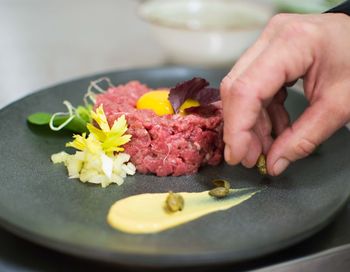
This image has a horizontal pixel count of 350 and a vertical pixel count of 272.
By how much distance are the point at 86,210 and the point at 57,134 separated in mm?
481

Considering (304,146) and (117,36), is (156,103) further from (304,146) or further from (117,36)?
(117,36)

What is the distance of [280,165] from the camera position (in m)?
1.46

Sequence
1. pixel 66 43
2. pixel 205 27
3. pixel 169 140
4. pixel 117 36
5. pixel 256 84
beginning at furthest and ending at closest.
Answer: pixel 117 36
pixel 66 43
pixel 205 27
pixel 169 140
pixel 256 84

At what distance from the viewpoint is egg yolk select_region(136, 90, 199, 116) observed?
1650mm

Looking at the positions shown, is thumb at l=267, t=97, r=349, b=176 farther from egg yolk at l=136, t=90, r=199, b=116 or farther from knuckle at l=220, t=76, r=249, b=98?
egg yolk at l=136, t=90, r=199, b=116

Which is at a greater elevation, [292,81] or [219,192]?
[292,81]

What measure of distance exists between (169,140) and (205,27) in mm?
1000

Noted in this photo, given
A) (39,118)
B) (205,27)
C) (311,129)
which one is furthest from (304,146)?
(205,27)

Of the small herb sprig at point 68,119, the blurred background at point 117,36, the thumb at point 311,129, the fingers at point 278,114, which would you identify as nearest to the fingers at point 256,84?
the thumb at point 311,129

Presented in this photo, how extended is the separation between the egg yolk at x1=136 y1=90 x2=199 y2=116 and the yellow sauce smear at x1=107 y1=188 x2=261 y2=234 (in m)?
0.30

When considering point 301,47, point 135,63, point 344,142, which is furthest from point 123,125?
point 135,63

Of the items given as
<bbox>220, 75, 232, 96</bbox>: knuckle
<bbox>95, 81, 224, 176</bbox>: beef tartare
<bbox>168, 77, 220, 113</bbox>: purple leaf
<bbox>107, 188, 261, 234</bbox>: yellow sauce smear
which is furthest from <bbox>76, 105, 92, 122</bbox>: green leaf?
<bbox>220, 75, 232, 96</bbox>: knuckle

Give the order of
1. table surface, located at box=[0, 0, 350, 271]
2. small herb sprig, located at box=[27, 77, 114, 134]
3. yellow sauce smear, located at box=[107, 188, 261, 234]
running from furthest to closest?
table surface, located at box=[0, 0, 350, 271] < small herb sprig, located at box=[27, 77, 114, 134] < yellow sauce smear, located at box=[107, 188, 261, 234]

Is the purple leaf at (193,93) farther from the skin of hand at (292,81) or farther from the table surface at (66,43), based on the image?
the table surface at (66,43)
